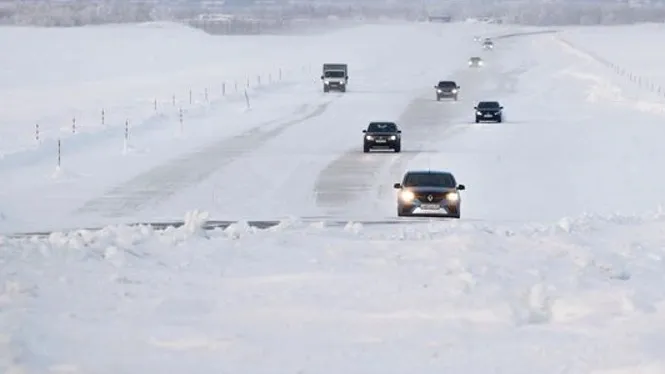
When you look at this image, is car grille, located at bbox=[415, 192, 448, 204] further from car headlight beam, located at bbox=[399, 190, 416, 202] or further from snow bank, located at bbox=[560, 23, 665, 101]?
snow bank, located at bbox=[560, 23, 665, 101]

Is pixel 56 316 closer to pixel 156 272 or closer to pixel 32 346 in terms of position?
pixel 32 346

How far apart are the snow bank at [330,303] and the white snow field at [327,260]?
0.13ft

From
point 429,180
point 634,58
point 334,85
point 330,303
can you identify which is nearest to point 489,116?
point 334,85

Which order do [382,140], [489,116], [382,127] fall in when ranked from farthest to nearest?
[489,116], [382,127], [382,140]

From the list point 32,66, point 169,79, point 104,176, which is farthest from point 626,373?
point 32,66

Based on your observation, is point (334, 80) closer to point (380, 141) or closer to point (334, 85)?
point (334, 85)

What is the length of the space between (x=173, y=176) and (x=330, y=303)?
2706 centimetres

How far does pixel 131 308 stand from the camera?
51.4 feet

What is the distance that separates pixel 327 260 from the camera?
19297 millimetres

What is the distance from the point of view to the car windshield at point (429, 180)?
108ft

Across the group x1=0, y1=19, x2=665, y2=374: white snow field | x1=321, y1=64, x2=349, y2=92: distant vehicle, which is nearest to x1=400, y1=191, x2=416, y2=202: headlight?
x1=0, y1=19, x2=665, y2=374: white snow field

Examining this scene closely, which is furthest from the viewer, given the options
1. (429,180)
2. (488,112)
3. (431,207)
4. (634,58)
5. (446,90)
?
(634,58)

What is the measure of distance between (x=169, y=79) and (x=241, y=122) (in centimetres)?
4490

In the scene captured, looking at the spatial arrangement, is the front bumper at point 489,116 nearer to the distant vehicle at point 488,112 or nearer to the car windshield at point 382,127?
the distant vehicle at point 488,112
